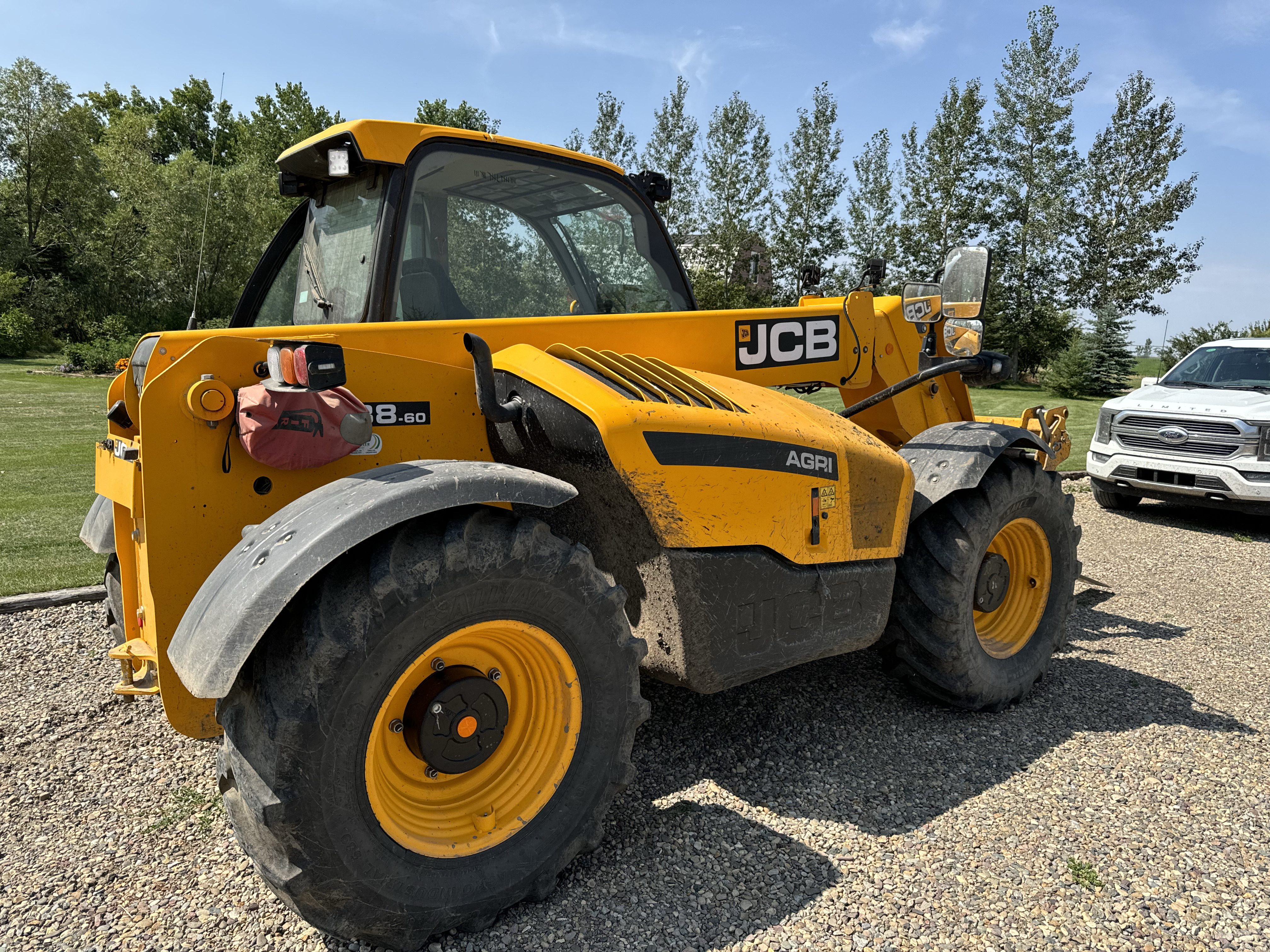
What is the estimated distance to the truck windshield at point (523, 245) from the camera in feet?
10.3

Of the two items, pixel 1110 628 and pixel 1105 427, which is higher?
pixel 1105 427

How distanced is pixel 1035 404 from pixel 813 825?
18.6 m

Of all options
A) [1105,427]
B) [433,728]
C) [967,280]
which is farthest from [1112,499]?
[433,728]

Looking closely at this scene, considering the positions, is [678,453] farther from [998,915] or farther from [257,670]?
[998,915]

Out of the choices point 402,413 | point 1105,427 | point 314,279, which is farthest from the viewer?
point 1105,427

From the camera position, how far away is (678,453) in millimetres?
2727

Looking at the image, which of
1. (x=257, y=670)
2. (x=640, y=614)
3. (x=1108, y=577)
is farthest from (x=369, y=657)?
(x=1108, y=577)

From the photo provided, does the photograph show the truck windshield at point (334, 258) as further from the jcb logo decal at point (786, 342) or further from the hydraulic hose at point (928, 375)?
the hydraulic hose at point (928, 375)

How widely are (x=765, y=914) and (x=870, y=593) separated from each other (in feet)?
4.12

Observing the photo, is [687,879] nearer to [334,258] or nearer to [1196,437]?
[334,258]

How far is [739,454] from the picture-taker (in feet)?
9.39

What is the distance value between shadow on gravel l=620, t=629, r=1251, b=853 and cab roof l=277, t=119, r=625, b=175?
7.96 feet

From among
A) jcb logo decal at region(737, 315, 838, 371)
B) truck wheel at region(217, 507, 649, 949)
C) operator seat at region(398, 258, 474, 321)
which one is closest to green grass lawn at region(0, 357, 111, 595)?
operator seat at region(398, 258, 474, 321)

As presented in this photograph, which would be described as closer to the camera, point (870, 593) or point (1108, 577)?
point (870, 593)
